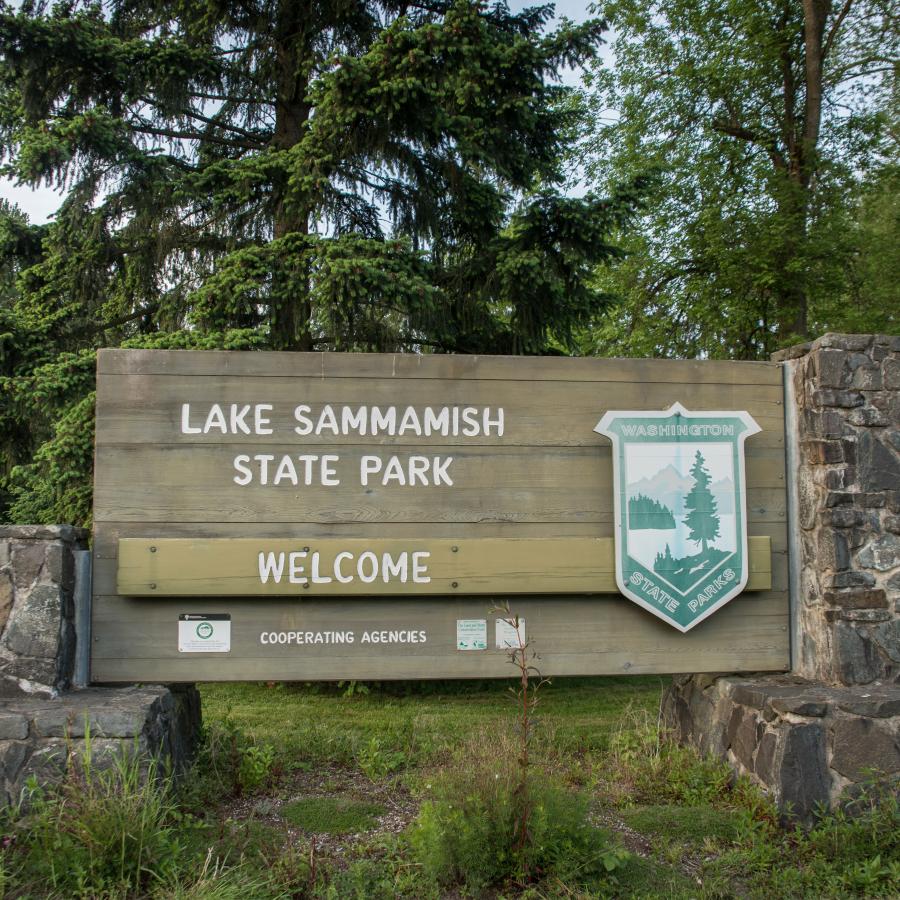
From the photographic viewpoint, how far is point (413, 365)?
15.8ft

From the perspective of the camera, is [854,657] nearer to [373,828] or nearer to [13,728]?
[373,828]

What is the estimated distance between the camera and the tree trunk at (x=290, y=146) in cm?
771

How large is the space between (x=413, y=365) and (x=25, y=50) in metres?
5.27

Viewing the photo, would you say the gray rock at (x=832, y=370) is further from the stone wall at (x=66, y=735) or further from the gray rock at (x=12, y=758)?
the gray rock at (x=12, y=758)

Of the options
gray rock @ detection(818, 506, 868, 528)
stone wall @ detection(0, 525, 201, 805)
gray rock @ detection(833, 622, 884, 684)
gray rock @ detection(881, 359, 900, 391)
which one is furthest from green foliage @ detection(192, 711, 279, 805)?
gray rock @ detection(881, 359, 900, 391)

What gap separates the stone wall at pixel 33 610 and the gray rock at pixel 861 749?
3.80m

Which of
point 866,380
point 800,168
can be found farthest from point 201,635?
point 800,168

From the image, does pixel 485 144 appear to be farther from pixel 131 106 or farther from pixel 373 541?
pixel 373 541

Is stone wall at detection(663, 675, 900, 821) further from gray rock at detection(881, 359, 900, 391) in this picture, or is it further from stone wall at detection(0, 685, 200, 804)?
stone wall at detection(0, 685, 200, 804)

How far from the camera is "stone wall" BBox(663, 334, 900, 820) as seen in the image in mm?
4582

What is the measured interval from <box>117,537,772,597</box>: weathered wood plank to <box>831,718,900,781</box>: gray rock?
132 centimetres

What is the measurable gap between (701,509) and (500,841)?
7.00 feet

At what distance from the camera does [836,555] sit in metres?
4.72

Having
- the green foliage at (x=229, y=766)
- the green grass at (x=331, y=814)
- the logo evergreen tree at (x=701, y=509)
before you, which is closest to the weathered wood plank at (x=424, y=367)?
the logo evergreen tree at (x=701, y=509)
